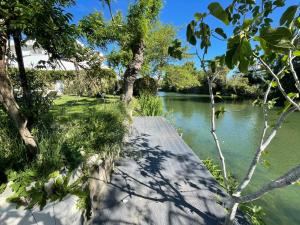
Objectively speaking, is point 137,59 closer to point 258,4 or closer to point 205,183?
point 205,183

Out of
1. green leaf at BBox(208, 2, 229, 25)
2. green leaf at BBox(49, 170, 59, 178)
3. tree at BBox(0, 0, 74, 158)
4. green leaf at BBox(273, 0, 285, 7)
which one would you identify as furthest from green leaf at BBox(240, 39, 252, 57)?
green leaf at BBox(49, 170, 59, 178)

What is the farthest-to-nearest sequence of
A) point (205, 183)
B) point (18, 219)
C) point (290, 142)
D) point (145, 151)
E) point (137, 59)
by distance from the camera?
point (137, 59)
point (290, 142)
point (145, 151)
point (205, 183)
point (18, 219)

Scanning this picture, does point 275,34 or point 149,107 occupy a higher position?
point 275,34

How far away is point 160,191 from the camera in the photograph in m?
2.89

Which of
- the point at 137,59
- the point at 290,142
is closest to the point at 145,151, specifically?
→ the point at 137,59

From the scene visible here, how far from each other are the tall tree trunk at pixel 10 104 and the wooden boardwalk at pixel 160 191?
3.52 feet

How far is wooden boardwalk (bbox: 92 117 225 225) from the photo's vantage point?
7.70ft

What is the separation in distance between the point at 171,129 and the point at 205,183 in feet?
11.0

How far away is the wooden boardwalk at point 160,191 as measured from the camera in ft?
7.70

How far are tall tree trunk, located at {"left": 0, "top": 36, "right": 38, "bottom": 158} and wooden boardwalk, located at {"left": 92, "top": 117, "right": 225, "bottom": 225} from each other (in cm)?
107

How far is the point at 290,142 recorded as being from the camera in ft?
24.9

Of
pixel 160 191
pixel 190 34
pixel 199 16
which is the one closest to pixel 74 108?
pixel 160 191

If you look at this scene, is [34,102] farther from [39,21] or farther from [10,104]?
[39,21]

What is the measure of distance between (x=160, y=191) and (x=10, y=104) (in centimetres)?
207
